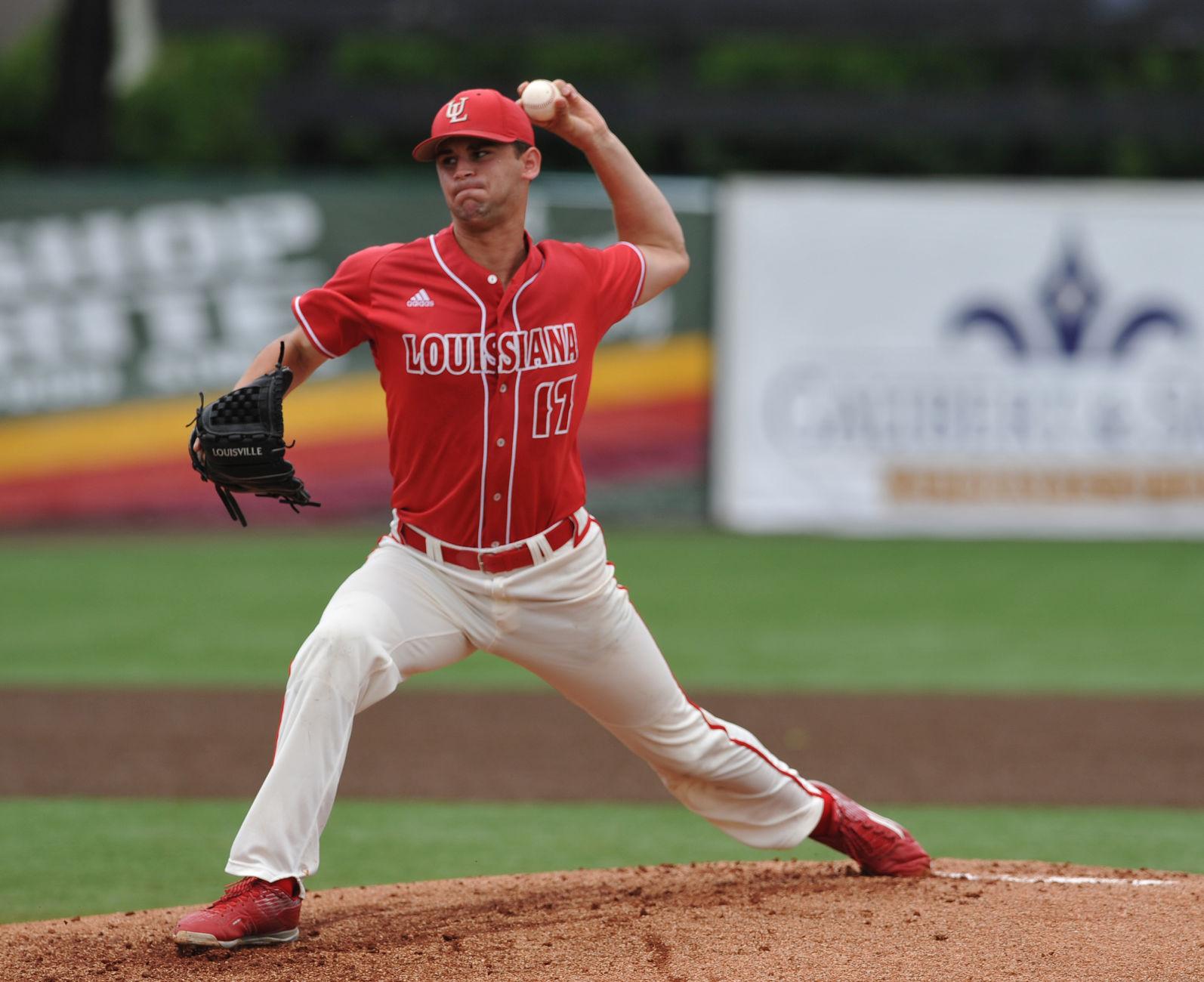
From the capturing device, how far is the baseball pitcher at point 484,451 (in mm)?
4406

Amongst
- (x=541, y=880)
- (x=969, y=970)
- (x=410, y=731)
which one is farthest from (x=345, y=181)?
(x=969, y=970)

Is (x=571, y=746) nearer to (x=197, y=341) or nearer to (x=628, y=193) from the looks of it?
(x=628, y=193)

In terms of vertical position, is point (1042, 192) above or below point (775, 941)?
above

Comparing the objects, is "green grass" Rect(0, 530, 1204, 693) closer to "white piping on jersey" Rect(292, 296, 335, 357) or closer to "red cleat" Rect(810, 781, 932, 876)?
"red cleat" Rect(810, 781, 932, 876)

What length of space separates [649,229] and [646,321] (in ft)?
32.0

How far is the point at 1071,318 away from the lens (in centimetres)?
1446

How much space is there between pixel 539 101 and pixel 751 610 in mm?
6937

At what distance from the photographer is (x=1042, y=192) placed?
14.6 metres

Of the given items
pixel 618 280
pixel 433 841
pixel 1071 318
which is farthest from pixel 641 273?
pixel 1071 318

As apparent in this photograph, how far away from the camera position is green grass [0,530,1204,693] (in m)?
9.19

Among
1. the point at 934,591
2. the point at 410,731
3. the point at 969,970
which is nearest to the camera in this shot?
the point at 969,970

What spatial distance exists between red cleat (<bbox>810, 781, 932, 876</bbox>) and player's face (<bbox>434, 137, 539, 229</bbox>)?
71.8 inches

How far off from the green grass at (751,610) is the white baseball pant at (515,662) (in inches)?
153

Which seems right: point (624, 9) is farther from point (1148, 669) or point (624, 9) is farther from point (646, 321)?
point (1148, 669)
